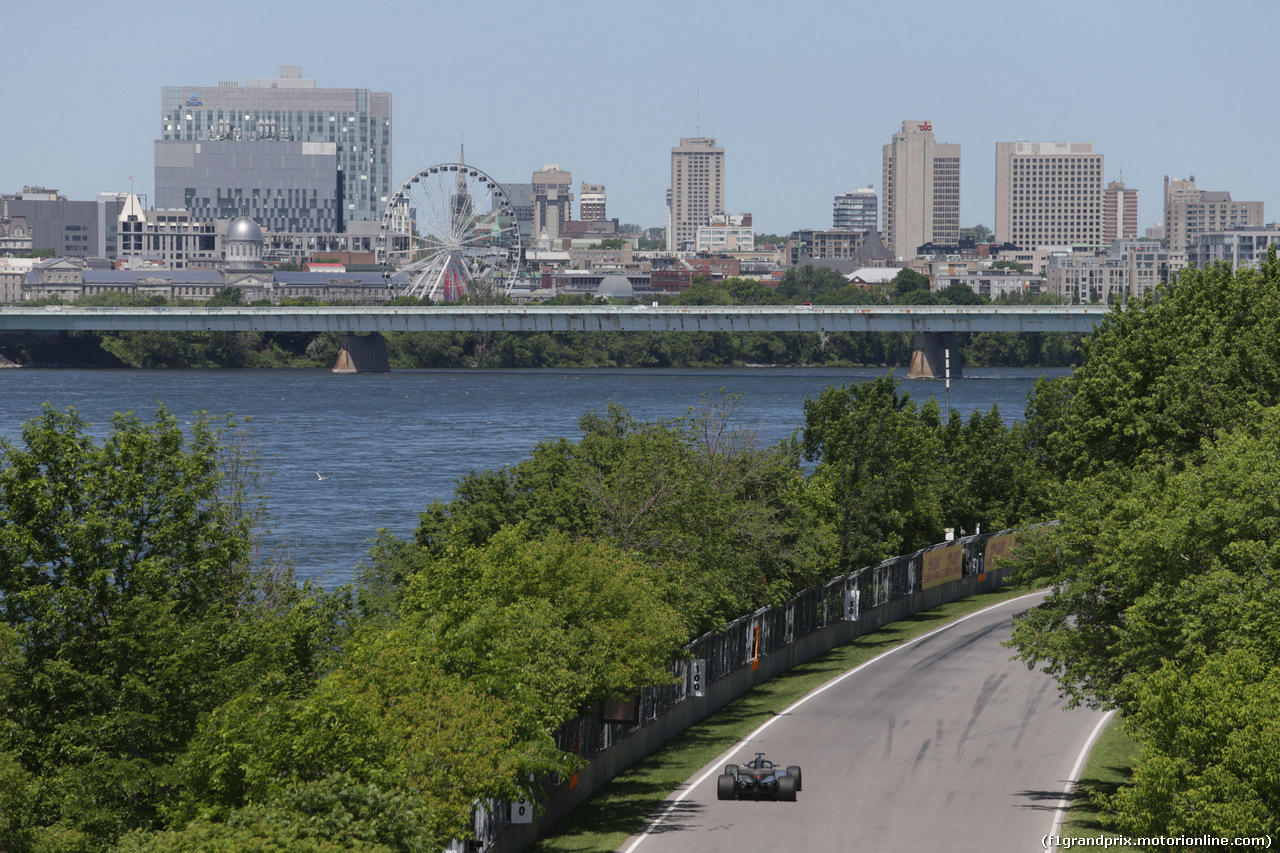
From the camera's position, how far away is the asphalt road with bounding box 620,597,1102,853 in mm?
32875

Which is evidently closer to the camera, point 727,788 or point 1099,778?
Result: point 727,788

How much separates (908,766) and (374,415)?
111m

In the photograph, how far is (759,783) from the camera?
116 ft

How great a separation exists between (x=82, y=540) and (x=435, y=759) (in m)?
8.63

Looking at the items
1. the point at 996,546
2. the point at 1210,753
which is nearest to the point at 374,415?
the point at 996,546

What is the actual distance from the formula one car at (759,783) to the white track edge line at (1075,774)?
5.47 metres

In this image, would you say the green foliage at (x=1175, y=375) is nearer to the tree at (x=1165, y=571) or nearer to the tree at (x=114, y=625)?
the tree at (x=1165, y=571)

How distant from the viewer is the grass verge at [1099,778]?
1314 inches

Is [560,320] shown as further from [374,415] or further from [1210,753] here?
[1210,753]

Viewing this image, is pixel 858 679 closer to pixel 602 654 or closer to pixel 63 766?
pixel 602 654

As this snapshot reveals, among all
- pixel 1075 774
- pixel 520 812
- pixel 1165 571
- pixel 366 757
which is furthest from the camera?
pixel 1075 774

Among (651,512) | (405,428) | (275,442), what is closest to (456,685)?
(651,512)

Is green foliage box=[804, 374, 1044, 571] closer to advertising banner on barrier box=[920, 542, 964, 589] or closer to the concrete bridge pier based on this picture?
advertising banner on barrier box=[920, 542, 964, 589]

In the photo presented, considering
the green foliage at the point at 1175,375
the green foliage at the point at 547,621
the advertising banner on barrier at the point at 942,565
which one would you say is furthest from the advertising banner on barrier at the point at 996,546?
the green foliage at the point at 547,621
